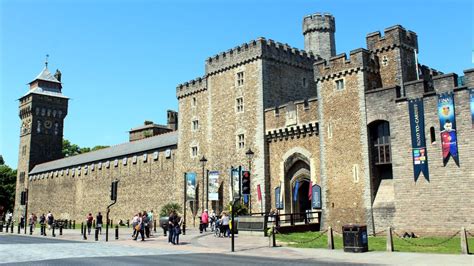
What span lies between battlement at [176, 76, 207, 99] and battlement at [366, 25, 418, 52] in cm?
1642

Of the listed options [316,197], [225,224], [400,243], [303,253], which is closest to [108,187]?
[225,224]

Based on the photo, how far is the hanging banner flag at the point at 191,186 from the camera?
4166cm

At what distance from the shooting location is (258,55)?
123 ft

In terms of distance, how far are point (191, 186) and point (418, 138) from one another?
72.0ft

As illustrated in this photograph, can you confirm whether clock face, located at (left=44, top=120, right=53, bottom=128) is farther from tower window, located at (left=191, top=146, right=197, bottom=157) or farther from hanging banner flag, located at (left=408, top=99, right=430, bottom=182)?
hanging banner flag, located at (left=408, top=99, right=430, bottom=182)

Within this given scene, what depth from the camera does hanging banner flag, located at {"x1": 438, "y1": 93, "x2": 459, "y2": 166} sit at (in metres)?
24.5

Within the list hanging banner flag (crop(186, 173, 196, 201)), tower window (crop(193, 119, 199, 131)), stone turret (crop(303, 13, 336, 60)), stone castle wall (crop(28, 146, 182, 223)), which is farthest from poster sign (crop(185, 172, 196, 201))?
stone turret (crop(303, 13, 336, 60))

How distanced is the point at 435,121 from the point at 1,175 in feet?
260

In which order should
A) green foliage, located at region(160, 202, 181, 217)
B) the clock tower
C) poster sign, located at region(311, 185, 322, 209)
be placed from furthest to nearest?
the clock tower < green foliage, located at region(160, 202, 181, 217) < poster sign, located at region(311, 185, 322, 209)

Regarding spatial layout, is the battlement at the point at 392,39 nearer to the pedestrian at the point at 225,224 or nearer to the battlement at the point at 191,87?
the pedestrian at the point at 225,224

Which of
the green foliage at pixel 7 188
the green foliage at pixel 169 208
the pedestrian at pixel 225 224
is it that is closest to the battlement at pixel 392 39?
the pedestrian at pixel 225 224

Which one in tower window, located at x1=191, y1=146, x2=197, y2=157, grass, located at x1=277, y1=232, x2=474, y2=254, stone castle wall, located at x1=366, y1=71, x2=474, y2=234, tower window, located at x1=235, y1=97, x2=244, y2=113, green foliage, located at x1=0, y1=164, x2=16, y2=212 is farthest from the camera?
green foliage, located at x1=0, y1=164, x2=16, y2=212

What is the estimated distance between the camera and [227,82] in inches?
1591

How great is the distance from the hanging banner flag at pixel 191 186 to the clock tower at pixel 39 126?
42.5 m
